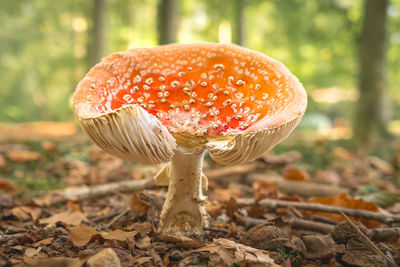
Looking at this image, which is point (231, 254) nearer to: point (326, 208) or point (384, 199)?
point (326, 208)

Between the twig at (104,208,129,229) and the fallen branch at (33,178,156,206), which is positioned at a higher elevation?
the twig at (104,208,129,229)

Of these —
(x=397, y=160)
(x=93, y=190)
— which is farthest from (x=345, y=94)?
(x=93, y=190)

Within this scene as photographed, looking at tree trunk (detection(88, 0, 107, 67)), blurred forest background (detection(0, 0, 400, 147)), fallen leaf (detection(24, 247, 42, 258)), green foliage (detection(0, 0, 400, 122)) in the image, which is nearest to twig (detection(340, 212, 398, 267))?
fallen leaf (detection(24, 247, 42, 258))

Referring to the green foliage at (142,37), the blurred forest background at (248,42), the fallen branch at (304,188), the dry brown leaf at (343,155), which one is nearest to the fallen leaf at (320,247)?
the fallen branch at (304,188)

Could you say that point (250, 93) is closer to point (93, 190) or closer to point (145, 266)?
point (145, 266)

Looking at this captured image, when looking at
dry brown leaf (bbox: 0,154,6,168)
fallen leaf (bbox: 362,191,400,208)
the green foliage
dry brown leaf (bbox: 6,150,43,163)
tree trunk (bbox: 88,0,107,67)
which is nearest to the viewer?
fallen leaf (bbox: 362,191,400,208)

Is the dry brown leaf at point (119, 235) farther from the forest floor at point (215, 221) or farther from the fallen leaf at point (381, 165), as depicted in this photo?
the fallen leaf at point (381, 165)

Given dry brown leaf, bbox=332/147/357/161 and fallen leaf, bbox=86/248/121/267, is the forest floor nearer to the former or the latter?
fallen leaf, bbox=86/248/121/267

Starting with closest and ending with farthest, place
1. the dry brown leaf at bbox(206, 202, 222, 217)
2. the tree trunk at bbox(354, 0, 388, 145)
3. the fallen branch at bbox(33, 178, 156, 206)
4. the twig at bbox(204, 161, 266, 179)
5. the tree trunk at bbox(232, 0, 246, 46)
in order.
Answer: the dry brown leaf at bbox(206, 202, 222, 217) < the fallen branch at bbox(33, 178, 156, 206) < the twig at bbox(204, 161, 266, 179) < the tree trunk at bbox(354, 0, 388, 145) < the tree trunk at bbox(232, 0, 246, 46)
